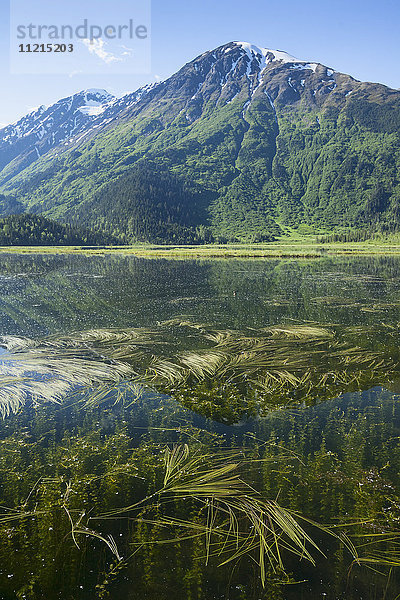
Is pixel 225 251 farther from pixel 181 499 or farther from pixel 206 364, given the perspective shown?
pixel 181 499

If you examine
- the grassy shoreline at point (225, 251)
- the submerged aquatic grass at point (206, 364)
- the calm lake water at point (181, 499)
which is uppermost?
the calm lake water at point (181, 499)

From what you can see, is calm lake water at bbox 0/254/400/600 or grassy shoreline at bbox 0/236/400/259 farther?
grassy shoreline at bbox 0/236/400/259

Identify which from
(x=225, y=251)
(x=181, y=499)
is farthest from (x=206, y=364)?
(x=225, y=251)

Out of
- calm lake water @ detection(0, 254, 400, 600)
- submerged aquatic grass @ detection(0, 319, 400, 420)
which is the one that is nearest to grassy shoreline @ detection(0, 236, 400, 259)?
submerged aquatic grass @ detection(0, 319, 400, 420)

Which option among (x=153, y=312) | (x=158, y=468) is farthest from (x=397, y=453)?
(x=153, y=312)

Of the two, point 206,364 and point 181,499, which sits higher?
point 181,499

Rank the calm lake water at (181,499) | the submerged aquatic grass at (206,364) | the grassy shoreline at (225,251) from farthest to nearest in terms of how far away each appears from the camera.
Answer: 1. the grassy shoreline at (225,251)
2. the submerged aquatic grass at (206,364)
3. the calm lake water at (181,499)

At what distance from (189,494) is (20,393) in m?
9.84

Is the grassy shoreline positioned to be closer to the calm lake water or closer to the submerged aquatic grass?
the submerged aquatic grass

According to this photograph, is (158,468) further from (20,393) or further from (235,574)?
(20,393)

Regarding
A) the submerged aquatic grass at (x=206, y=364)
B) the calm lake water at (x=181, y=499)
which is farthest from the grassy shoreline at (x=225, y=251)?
the calm lake water at (x=181, y=499)

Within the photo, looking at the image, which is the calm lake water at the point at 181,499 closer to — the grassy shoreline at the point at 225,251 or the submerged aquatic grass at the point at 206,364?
the submerged aquatic grass at the point at 206,364

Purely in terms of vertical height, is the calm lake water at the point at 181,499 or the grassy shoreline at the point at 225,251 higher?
the calm lake water at the point at 181,499

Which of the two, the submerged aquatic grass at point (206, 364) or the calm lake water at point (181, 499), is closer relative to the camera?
the calm lake water at point (181, 499)
